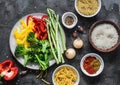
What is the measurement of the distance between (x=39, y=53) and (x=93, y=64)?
1.20 ft

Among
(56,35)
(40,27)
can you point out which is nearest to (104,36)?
(56,35)

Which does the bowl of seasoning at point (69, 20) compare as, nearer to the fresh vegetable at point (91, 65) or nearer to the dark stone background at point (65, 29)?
the dark stone background at point (65, 29)

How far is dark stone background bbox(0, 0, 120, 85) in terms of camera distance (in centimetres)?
384

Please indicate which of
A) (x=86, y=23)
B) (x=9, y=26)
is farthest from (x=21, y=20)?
(x=86, y=23)

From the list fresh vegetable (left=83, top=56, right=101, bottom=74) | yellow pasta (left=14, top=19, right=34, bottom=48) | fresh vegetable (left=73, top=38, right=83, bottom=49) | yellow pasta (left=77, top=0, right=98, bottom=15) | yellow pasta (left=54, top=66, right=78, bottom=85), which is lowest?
yellow pasta (left=54, top=66, right=78, bottom=85)

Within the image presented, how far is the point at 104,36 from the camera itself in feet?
12.4

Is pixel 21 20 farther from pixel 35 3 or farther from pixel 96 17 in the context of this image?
pixel 96 17

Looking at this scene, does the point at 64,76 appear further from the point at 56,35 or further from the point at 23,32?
the point at 23,32

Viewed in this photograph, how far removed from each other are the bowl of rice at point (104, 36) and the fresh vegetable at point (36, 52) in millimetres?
301

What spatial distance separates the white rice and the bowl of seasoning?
0.49ft

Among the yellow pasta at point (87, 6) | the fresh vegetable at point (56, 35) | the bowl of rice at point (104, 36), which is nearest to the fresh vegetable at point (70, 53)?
the fresh vegetable at point (56, 35)

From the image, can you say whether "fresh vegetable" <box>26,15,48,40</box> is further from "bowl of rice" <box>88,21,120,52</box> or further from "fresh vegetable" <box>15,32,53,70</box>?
"bowl of rice" <box>88,21,120,52</box>

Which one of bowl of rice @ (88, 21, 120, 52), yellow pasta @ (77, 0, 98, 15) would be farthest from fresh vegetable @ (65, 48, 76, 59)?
yellow pasta @ (77, 0, 98, 15)

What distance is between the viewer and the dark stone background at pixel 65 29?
3.84m
